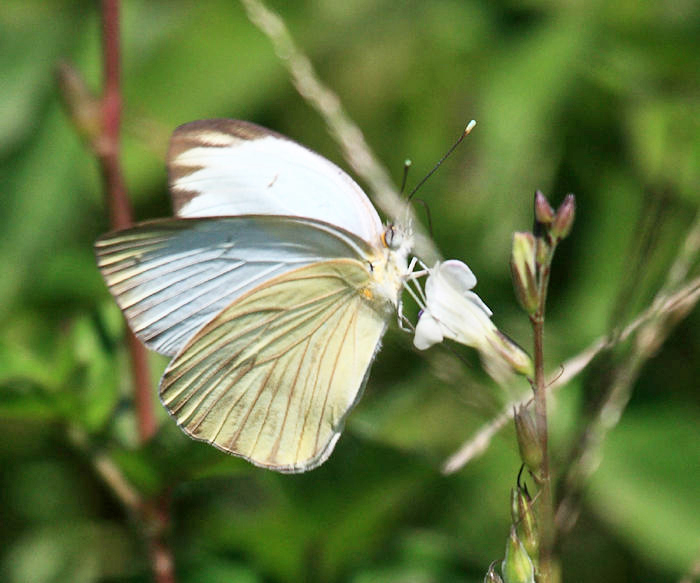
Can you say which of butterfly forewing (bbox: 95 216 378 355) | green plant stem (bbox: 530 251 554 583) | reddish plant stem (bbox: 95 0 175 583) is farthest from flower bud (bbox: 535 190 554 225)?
reddish plant stem (bbox: 95 0 175 583)

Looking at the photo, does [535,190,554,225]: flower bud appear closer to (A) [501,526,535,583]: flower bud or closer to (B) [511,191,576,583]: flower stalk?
(B) [511,191,576,583]: flower stalk

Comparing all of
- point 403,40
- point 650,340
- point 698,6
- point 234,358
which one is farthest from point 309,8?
point 650,340

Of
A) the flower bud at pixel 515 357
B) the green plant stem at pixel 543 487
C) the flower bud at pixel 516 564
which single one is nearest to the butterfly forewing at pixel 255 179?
the flower bud at pixel 515 357

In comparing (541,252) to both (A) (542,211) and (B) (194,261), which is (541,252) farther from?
(B) (194,261)

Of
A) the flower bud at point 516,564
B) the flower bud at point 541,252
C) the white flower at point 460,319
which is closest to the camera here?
the flower bud at point 516,564

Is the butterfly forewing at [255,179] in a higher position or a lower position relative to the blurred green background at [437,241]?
higher

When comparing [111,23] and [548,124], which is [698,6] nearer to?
[548,124]

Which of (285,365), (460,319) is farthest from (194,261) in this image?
(460,319)

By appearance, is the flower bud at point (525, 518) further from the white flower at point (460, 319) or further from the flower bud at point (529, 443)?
the white flower at point (460, 319)
